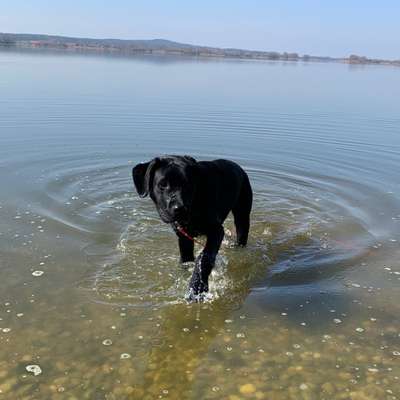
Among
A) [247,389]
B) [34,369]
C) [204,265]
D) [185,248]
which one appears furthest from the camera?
[185,248]

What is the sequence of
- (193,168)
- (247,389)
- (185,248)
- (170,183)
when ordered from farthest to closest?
1. (185,248)
2. (193,168)
3. (170,183)
4. (247,389)

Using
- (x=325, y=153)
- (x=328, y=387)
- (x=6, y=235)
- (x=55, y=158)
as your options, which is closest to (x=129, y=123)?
(x=55, y=158)

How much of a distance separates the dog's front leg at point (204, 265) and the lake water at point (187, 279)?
0.20m

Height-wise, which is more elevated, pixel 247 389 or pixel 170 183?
pixel 170 183

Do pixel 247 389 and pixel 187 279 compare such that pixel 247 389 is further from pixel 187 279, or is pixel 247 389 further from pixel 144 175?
pixel 144 175

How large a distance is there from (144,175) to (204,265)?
1.32 m

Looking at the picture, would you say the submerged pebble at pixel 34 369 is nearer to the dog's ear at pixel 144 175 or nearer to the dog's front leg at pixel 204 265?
the dog's front leg at pixel 204 265

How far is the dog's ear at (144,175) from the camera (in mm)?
5734

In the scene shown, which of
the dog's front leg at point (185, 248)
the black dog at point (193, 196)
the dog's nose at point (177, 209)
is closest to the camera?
the dog's nose at point (177, 209)

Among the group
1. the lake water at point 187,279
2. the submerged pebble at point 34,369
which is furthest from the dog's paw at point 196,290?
the submerged pebble at point 34,369

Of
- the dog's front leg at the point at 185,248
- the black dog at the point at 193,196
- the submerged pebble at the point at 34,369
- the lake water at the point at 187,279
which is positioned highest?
the black dog at the point at 193,196

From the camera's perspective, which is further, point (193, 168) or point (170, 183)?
point (193, 168)

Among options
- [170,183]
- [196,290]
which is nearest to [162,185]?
[170,183]

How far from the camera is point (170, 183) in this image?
18.1 feet
